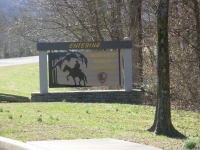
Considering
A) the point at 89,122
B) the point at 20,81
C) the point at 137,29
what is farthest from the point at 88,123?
the point at 20,81

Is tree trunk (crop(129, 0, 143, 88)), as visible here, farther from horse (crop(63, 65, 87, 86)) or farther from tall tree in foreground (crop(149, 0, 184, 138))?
tall tree in foreground (crop(149, 0, 184, 138))

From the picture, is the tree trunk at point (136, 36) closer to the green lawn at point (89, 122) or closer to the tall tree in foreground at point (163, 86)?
the green lawn at point (89, 122)

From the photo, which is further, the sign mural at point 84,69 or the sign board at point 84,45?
the sign mural at point 84,69

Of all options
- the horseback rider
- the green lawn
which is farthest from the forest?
the horseback rider

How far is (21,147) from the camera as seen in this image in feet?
33.2

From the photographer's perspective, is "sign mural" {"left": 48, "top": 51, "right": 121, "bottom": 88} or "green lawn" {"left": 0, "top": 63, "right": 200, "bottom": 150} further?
"sign mural" {"left": 48, "top": 51, "right": 121, "bottom": 88}

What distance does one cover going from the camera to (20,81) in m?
35.7

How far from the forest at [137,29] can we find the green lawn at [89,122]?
7.27 feet

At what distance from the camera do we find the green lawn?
1126 centimetres

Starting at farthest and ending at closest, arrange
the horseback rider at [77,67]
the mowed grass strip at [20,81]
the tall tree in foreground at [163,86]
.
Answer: the mowed grass strip at [20,81], the horseback rider at [77,67], the tall tree in foreground at [163,86]

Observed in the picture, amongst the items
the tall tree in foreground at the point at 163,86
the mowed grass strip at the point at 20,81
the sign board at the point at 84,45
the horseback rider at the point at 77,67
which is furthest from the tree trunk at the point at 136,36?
the tall tree in foreground at the point at 163,86

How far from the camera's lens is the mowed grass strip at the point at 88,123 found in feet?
36.9

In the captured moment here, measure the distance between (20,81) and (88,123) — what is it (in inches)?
906

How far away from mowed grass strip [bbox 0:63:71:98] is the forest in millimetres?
2941
